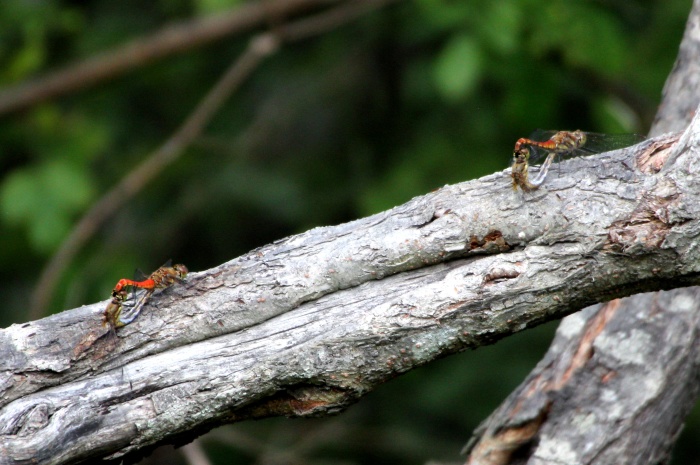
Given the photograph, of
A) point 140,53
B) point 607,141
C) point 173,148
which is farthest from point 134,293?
point 140,53

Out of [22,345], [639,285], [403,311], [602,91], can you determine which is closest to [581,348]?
[639,285]

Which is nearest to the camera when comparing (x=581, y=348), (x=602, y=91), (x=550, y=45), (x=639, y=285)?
(x=639, y=285)

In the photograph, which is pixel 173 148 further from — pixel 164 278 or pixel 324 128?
pixel 164 278

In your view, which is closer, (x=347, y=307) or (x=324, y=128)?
(x=347, y=307)

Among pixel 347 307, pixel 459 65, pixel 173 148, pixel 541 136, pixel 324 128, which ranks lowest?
pixel 347 307

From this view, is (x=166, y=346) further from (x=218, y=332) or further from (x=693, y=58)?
(x=693, y=58)

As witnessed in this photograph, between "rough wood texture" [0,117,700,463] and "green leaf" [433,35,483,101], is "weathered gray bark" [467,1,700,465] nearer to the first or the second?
"rough wood texture" [0,117,700,463]

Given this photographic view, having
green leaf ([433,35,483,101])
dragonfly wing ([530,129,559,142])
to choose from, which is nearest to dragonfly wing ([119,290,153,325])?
dragonfly wing ([530,129,559,142])
